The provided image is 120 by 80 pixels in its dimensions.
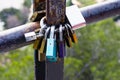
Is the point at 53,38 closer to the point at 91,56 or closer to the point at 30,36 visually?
the point at 30,36

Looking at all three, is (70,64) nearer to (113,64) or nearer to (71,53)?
(71,53)

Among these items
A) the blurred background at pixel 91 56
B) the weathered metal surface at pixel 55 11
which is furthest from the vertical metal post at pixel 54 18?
the blurred background at pixel 91 56

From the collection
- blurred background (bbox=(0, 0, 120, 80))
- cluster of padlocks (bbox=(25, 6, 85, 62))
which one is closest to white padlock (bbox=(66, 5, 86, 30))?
cluster of padlocks (bbox=(25, 6, 85, 62))

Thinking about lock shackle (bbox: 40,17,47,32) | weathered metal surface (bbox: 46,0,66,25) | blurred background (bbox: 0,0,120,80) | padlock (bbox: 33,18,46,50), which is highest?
weathered metal surface (bbox: 46,0,66,25)

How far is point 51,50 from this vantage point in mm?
470

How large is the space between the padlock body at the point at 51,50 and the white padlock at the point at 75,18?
5 centimetres

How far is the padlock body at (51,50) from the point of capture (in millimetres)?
468

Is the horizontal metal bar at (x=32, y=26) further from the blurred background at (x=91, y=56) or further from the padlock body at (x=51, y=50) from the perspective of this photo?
the blurred background at (x=91, y=56)

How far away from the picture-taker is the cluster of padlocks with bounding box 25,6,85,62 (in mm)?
477

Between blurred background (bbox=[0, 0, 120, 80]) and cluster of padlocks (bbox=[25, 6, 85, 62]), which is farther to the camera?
blurred background (bbox=[0, 0, 120, 80])

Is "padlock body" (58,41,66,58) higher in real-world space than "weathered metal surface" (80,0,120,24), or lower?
lower

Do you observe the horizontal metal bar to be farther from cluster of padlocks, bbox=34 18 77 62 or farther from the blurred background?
the blurred background

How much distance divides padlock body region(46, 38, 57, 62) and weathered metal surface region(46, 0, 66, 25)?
0.03 m

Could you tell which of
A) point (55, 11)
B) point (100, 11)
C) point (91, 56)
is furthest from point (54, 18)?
point (91, 56)
